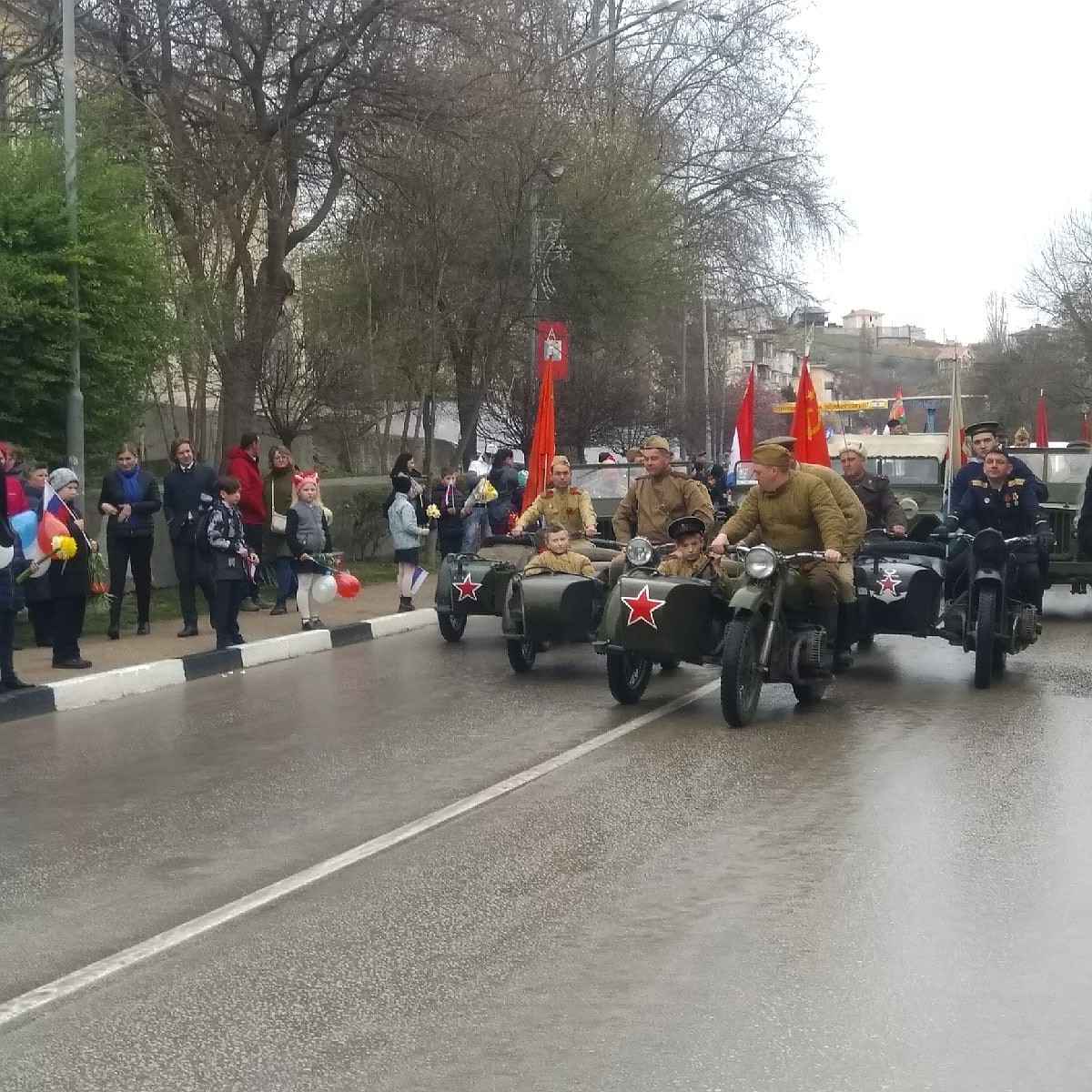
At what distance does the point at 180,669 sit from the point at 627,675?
3.99 m

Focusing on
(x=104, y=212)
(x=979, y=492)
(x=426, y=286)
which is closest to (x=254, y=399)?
(x=426, y=286)

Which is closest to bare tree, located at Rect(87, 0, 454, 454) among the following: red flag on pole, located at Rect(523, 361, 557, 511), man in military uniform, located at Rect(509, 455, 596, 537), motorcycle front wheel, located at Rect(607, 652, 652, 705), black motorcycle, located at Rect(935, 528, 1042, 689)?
red flag on pole, located at Rect(523, 361, 557, 511)

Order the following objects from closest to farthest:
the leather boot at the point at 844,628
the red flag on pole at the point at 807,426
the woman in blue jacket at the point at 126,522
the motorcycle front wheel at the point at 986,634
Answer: the leather boot at the point at 844,628, the motorcycle front wheel at the point at 986,634, the woman in blue jacket at the point at 126,522, the red flag on pole at the point at 807,426

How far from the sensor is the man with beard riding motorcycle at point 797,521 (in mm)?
10578

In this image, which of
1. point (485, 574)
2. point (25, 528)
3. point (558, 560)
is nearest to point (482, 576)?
point (485, 574)

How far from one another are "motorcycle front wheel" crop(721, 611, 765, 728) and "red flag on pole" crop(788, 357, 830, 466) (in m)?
6.01

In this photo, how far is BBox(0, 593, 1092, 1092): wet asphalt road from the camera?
4.56 meters

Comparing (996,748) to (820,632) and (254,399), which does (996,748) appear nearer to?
(820,632)

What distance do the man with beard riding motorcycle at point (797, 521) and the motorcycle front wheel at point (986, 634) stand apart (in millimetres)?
1195

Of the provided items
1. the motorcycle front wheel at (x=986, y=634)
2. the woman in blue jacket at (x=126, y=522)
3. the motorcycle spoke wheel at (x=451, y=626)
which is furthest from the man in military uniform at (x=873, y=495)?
the woman in blue jacket at (x=126, y=522)

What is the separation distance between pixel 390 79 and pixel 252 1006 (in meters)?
16.5

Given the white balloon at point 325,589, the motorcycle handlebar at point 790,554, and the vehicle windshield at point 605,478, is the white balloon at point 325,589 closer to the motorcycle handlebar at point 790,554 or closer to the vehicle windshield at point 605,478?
the motorcycle handlebar at point 790,554

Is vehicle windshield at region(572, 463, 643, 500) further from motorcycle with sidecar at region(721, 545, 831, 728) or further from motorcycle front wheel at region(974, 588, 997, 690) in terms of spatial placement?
motorcycle with sidecar at region(721, 545, 831, 728)

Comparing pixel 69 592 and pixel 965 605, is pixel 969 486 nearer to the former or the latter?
pixel 965 605
